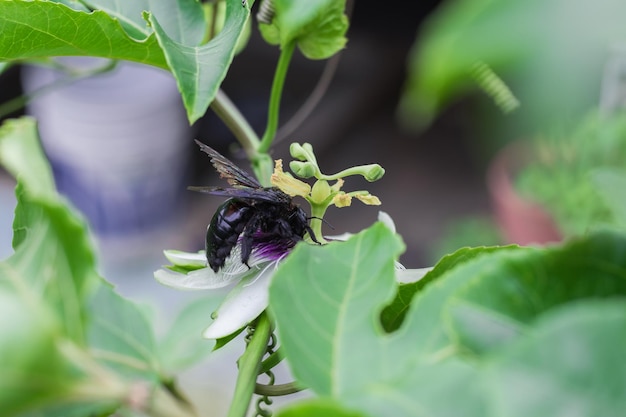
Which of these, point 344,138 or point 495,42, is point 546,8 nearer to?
point 495,42

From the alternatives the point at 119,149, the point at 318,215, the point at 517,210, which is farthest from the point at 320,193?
the point at 119,149

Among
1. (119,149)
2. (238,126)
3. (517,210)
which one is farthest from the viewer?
(119,149)

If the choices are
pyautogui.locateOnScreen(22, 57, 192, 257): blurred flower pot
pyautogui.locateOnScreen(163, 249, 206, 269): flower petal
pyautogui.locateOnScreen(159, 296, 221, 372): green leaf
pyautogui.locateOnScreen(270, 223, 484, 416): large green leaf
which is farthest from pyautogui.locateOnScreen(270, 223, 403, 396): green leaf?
pyautogui.locateOnScreen(22, 57, 192, 257): blurred flower pot

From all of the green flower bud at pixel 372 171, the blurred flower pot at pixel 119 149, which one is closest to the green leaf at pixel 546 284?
the green flower bud at pixel 372 171

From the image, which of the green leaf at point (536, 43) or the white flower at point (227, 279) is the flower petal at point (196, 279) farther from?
the green leaf at point (536, 43)

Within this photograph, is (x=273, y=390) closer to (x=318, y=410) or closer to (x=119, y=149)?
(x=318, y=410)

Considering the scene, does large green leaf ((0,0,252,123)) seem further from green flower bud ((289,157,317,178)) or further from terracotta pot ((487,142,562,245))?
terracotta pot ((487,142,562,245))
